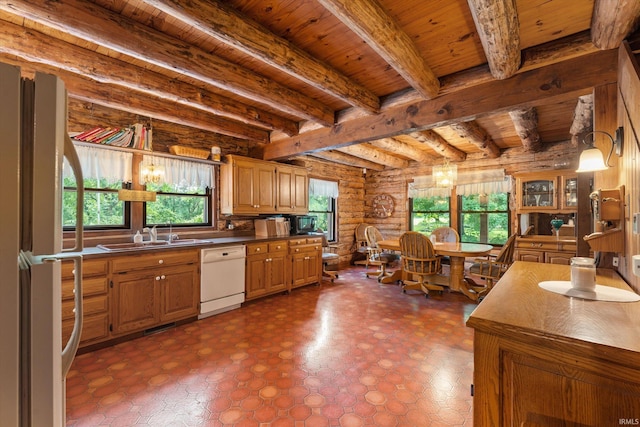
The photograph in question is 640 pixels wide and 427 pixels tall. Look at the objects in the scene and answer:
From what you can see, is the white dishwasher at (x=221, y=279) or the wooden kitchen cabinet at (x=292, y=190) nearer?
the white dishwasher at (x=221, y=279)

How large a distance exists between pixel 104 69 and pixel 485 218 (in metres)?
6.32

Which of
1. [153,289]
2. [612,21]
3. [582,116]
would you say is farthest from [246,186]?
[582,116]

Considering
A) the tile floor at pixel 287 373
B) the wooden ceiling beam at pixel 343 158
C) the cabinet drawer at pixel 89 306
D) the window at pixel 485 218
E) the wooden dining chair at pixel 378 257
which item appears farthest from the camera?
the window at pixel 485 218

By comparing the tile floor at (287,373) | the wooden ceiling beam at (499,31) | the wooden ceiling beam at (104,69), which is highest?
the wooden ceiling beam at (104,69)

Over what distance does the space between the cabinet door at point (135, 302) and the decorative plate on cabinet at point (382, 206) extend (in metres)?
5.23

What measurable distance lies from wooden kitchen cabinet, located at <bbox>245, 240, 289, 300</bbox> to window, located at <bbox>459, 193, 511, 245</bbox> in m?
3.97

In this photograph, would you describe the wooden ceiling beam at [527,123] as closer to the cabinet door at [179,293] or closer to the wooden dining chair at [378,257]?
the wooden dining chair at [378,257]

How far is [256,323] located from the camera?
10.7ft

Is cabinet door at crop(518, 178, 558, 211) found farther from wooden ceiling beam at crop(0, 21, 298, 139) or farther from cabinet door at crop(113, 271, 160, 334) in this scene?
cabinet door at crop(113, 271, 160, 334)

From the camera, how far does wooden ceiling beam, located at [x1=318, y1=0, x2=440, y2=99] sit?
5.25 ft

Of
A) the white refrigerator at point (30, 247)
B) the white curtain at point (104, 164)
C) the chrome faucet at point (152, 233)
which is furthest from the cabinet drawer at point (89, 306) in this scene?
the white refrigerator at point (30, 247)

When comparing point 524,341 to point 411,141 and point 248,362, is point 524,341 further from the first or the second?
point 411,141

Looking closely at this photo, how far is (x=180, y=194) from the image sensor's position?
3.96 m

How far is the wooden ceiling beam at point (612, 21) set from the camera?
1.59 m
